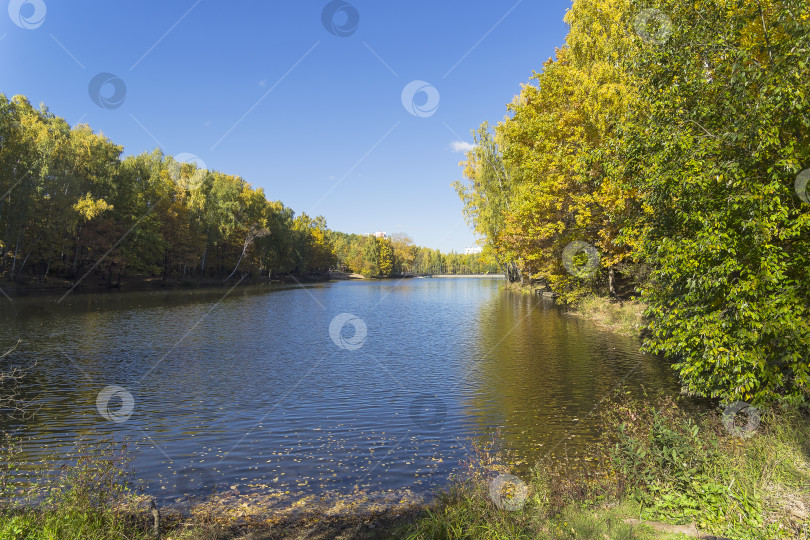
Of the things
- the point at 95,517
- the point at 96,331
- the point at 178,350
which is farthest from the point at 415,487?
the point at 96,331

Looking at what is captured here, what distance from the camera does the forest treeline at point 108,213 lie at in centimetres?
5341

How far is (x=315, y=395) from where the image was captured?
17344 mm

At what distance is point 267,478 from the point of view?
10.3 meters

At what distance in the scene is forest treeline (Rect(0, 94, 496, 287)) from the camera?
5341 cm

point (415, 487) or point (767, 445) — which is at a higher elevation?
point (767, 445)

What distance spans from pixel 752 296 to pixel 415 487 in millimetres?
8648

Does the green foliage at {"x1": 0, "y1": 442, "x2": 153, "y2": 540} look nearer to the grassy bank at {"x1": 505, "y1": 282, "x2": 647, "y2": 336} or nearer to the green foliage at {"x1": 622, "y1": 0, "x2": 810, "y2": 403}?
the green foliage at {"x1": 622, "y1": 0, "x2": 810, "y2": 403}

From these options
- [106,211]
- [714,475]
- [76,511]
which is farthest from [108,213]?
[714,475]

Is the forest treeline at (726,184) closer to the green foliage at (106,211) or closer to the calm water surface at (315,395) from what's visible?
the calm water surface at (315,395)

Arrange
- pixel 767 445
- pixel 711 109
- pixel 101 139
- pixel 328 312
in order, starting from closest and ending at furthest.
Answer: pixel 767 445 < pixel 711 109 < pixel 328 312 < pixel 101 139

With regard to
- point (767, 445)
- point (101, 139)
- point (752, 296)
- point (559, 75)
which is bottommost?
point (767, 445)

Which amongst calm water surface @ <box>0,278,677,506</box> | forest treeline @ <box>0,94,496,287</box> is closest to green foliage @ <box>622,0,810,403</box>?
calm water surface @ <box>0,278,677,506</box>

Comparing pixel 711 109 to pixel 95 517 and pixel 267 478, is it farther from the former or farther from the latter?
pixel 95 517

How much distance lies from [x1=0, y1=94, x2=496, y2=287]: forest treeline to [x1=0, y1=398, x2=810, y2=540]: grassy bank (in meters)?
41.2
